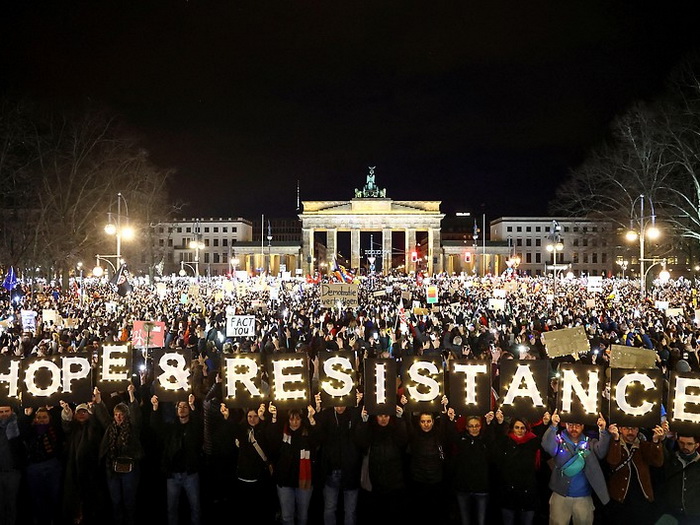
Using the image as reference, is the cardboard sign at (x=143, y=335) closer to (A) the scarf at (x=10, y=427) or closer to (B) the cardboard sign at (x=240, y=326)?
(B) the cardboard sign at (x=240, y=326)

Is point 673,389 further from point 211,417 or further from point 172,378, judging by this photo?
point 172,378

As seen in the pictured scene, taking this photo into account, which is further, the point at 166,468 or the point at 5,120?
the point at 5,120

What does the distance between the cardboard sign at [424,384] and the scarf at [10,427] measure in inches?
180

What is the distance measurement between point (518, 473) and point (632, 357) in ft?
7.79

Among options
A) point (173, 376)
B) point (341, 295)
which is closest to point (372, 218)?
point (341, 295)

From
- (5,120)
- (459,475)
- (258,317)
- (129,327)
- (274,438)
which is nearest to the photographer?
(459,475)

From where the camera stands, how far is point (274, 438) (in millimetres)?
6770

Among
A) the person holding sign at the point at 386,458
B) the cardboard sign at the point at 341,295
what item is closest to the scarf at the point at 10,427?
the person holding sign at the point at 386,458

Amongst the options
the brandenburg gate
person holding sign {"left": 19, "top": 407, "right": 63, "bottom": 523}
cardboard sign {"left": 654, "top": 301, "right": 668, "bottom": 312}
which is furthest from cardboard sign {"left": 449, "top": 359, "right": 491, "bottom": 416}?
the brandenburg gate

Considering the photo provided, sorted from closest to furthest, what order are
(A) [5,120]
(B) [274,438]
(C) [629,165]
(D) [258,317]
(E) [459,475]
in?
1. (E) [459,475]
2. (B) [274,438]
3. (D) [258,317]
4. (A) [5,120]
5. (C) [629,165]

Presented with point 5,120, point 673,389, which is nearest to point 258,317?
point 673,389

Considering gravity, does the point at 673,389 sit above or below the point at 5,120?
below

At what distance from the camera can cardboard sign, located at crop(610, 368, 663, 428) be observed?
5957 mm

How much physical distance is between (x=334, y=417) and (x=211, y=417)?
1.55m
